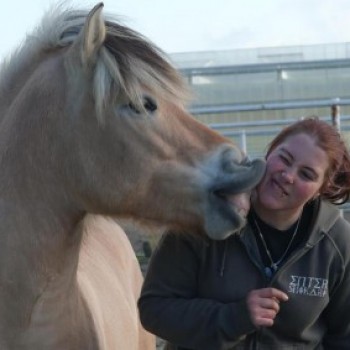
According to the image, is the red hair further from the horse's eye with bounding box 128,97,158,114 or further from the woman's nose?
the horse's eye with bounding box 128,97,158,114

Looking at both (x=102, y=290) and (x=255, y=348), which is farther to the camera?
(x=102, y=290)

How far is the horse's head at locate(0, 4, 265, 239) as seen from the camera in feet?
9.50

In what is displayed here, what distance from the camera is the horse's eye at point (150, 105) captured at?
293 cm

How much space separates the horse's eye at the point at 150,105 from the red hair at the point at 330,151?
0.49 meters

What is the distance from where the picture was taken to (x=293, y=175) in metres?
2.92

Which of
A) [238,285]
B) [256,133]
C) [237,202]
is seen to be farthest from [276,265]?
[256,133]

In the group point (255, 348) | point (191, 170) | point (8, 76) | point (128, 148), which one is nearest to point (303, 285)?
point (255, 348)

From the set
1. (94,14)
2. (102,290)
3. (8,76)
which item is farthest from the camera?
(102,290)

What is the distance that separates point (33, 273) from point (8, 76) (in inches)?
30.5

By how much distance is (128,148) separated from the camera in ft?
9.57

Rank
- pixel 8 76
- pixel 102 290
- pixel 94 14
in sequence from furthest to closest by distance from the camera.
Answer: pixel 102 290
pixel 8 76
pixel 94 14

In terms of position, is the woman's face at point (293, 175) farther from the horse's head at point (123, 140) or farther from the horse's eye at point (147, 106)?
the horse's eye at point (147, 106)

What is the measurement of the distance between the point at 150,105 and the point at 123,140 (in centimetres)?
16

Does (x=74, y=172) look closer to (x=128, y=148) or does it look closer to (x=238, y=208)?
(x=128, y=148)
